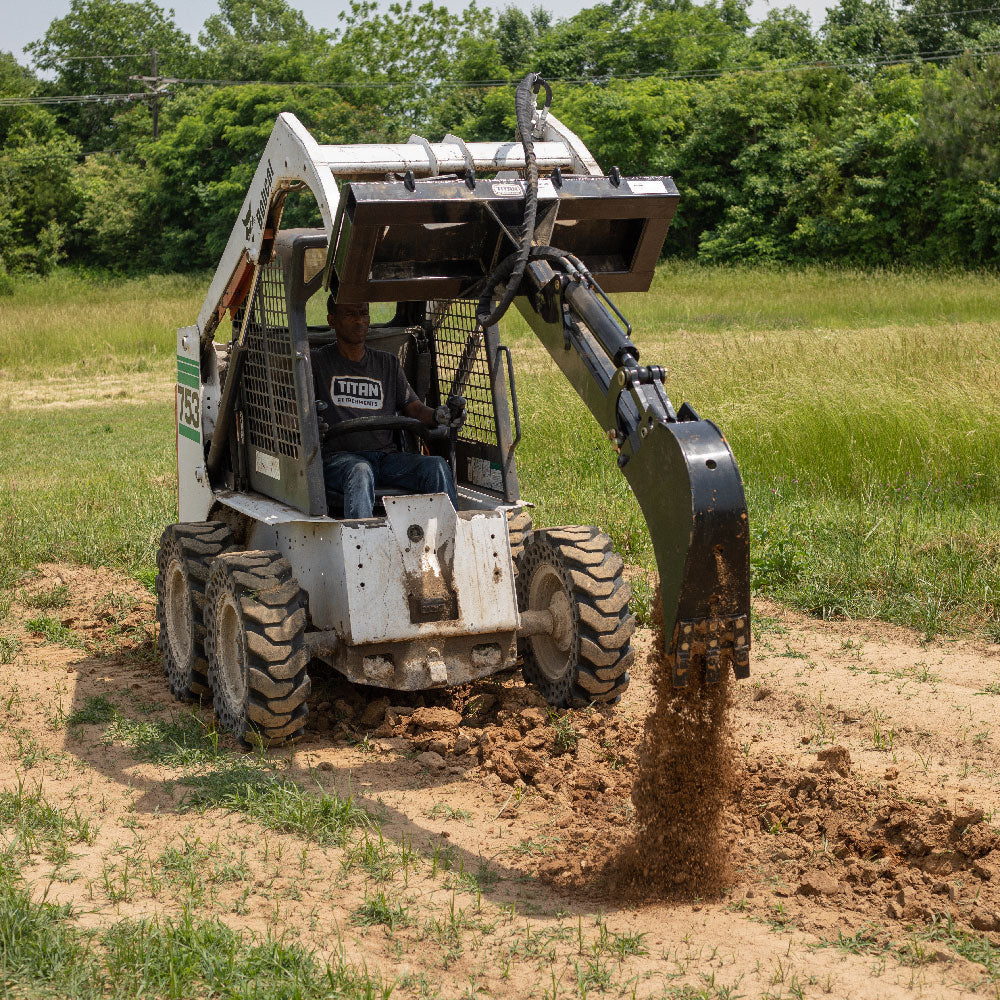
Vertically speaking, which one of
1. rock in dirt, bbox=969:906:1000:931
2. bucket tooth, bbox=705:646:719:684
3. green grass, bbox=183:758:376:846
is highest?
bucket tooth, bbox=705:646:719:684

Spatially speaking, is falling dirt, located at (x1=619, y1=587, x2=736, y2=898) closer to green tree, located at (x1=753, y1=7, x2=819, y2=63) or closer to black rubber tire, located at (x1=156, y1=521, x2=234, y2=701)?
black rubber tire, located at (x1=156, y1=521, x2=234, y2=701)

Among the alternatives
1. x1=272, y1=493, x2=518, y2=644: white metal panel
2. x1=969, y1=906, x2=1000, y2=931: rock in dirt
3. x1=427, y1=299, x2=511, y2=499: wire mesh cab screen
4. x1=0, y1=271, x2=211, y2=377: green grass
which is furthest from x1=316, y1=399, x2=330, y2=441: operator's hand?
x1=0, y1=271, x2=211, y2=377: green grass

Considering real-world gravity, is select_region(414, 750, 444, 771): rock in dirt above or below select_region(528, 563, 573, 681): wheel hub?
below

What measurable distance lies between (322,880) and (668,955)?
1.27 metres

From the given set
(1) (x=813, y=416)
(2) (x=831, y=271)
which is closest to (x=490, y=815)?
(1) (x=813, y=416)

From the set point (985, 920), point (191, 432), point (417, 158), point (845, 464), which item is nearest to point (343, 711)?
point (191, 432)

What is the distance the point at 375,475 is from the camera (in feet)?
21.1

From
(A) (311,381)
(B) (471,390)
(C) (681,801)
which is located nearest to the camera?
(C) (681,801)

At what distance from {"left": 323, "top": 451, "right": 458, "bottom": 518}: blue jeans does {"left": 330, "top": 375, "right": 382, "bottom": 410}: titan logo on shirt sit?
0.85 ft

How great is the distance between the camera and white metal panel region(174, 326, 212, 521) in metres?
7.32

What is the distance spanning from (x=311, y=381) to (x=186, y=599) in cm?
141

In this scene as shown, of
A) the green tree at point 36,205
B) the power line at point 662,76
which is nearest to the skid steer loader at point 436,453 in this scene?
the power line at point 662,76

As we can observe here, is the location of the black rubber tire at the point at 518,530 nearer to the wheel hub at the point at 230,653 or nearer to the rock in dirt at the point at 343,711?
the rock in dirt at the point at 343,711

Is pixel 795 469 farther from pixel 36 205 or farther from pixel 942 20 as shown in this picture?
pixel 942 20
